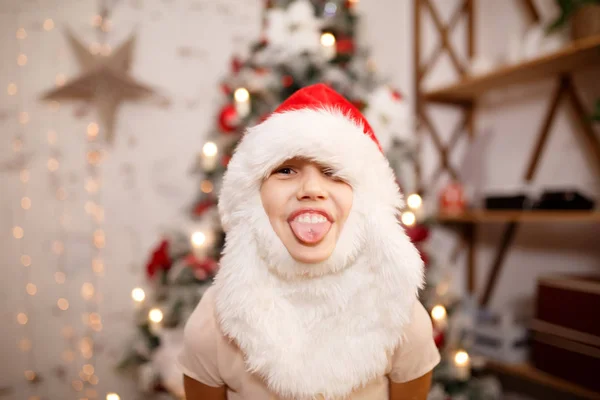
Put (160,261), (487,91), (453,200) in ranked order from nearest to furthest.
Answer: (160,261) < (453,200) < (487,91)

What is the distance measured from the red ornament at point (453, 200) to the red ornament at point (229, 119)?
1139 mm

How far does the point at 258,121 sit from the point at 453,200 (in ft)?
3.57

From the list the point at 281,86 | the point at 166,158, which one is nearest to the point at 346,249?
the point at 281,86

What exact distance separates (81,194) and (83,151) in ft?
0.65

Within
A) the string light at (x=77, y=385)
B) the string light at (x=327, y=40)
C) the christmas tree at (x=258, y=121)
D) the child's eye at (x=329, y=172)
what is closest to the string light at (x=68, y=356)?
the string light at (x=77, y=385)

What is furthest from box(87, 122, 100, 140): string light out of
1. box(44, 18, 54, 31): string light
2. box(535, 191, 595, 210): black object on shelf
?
box(535, 191, 595, 210): black object on shelf

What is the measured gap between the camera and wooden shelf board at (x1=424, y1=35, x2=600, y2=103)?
1.35 m

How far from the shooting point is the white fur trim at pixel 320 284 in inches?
24.5

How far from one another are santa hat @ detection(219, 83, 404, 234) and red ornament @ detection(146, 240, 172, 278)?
0.94 meters

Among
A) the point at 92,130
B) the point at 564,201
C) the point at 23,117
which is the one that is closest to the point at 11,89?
the point at 23,117

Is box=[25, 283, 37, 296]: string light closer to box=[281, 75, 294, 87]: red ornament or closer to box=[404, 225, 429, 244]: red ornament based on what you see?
box=[281, 75, 294, 87]: red ornament

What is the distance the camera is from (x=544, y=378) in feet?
4.60

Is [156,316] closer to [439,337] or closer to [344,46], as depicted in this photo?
[439,337]

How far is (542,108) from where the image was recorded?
68.0 inches
